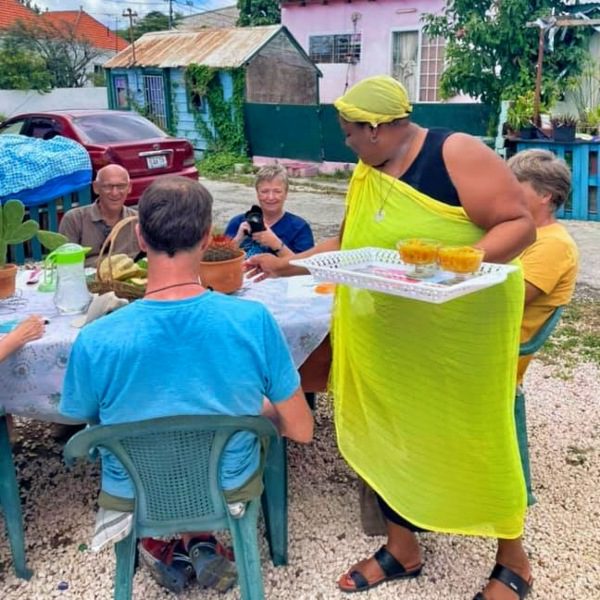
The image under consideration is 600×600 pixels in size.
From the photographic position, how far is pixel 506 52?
11266mm

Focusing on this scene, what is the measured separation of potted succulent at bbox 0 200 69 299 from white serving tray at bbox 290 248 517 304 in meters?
1.15

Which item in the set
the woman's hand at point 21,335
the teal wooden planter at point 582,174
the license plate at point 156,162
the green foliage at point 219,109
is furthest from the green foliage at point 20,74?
the woman's hand at point 21,335

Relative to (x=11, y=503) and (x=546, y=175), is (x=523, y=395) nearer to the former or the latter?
(x=546, y=175)

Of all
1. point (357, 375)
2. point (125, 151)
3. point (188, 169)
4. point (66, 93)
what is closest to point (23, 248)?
point (125, 151)

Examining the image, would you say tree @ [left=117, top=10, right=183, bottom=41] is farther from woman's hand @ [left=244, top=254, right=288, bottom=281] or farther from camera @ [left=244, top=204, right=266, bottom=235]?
woman's hand @ [left=244, top=254, right=288, bottom=281]

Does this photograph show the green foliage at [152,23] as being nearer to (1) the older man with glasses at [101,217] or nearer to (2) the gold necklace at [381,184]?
(1) the older man with glasses at [101,217]

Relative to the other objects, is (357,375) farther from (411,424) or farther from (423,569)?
(423,569)

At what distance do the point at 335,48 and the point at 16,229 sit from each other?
49.7ft

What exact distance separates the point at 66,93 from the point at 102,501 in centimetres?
2272

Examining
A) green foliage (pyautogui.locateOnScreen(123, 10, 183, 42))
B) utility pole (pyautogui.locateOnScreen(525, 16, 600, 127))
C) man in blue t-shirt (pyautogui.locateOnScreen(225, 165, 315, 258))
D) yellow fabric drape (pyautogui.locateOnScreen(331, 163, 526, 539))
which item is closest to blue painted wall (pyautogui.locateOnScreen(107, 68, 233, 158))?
utility pole (pyautogui.locateOnScreen(525, 16, 600, 127))

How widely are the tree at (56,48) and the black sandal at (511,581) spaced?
82.8ft

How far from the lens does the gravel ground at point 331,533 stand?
8.45ft

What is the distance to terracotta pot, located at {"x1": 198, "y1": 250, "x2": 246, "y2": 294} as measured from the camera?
9.21ft

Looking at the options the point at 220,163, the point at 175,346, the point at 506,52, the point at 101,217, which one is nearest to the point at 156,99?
the point at 220,163
